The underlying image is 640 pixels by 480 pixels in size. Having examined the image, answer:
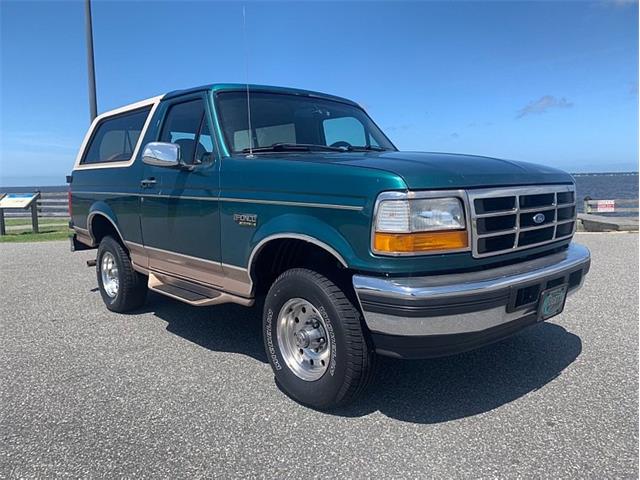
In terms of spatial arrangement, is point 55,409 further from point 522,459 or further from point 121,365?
point 522,459

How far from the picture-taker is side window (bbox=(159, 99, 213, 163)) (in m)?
4.01

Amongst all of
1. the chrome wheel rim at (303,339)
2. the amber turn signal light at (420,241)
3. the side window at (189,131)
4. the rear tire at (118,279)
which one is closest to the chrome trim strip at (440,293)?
the amber turn signal light at (420,241)

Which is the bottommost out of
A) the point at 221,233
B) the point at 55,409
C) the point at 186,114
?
the point at 55,409

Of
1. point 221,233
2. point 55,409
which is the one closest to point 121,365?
point 55,409

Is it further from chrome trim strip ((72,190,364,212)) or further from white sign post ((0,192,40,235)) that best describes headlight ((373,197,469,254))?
white sign post ((0,192,40,235))

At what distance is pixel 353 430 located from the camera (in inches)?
115

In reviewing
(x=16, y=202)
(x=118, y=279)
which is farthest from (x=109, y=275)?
(x=16, y=202)

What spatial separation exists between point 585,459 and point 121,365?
3246 millimetres

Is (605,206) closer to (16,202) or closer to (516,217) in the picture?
(516,217)

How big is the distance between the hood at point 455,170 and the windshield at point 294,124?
1.69ft

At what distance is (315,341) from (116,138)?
3.63 meters

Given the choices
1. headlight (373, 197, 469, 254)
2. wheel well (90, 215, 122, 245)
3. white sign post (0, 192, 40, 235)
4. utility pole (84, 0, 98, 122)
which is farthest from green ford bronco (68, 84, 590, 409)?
white sign post (0, 192, 40, 235)

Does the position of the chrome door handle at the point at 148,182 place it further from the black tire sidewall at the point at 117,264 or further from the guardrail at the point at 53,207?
the guardrail at the point at 53,207

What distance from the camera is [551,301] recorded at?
3.16m
